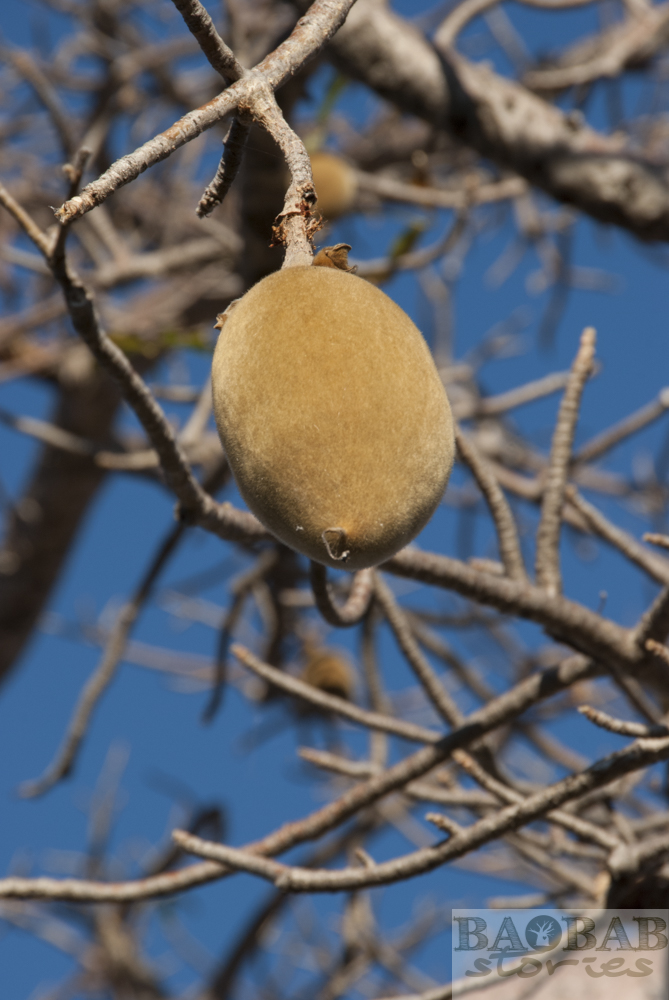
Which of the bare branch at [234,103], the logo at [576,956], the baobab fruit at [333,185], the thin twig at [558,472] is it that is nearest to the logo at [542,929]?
the logo at [576,956]

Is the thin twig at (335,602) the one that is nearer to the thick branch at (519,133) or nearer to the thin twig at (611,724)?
the thin twig at (611,724)

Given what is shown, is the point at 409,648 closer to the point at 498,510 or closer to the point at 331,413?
the point at 498,510

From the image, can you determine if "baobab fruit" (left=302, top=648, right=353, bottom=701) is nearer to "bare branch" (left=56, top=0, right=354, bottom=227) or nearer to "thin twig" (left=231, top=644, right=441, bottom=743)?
"thin twig" (left=231, top=644, right=441, bottom=743)

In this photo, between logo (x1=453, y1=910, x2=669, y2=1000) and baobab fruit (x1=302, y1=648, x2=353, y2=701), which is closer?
logo (x1=453, y1=910, x2=669, y2=1000)

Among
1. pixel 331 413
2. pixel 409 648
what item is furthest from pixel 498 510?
pixel 331 413

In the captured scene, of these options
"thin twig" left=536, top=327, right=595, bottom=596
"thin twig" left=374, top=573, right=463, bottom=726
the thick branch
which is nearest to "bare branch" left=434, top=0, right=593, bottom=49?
the thick branch
